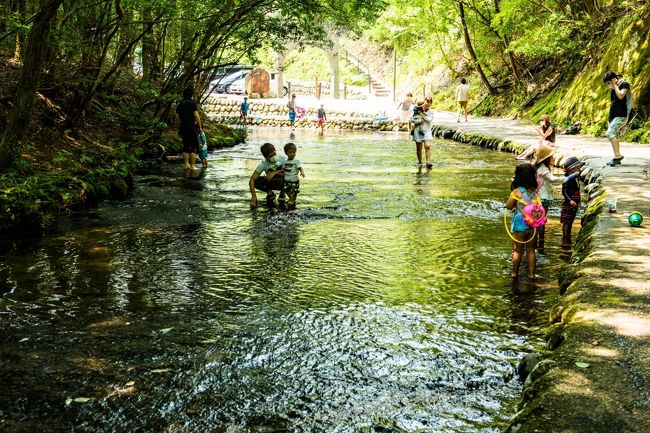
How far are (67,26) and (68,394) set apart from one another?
472 inches

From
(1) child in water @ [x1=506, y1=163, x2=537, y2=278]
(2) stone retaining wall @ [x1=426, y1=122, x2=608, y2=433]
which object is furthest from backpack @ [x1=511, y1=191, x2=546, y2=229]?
(2) stone retaining wall @ [x1=426, y1=122, x2=608, y2=433]

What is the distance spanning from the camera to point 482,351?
5.23m

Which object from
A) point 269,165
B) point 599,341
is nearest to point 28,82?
point 269,165

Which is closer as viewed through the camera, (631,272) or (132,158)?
(631,272)

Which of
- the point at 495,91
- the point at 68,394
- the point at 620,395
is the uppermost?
the point at 495,91

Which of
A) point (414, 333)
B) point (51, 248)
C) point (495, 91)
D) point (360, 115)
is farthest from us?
→ point (360, 115)

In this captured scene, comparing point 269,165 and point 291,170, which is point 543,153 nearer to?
point 291,170

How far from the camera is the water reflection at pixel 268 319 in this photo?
4312mm

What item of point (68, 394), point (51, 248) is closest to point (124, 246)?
point (51, 248)

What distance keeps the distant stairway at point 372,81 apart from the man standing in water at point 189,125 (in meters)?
35.8

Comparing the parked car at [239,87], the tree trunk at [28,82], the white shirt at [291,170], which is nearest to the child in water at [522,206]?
the white shirt at [291,170]

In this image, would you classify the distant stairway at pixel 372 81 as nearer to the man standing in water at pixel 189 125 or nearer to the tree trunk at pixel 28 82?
the man standing in water at pixel 189 125

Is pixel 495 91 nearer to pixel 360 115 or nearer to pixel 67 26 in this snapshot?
pixel 360 115

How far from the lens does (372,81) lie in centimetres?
5300
